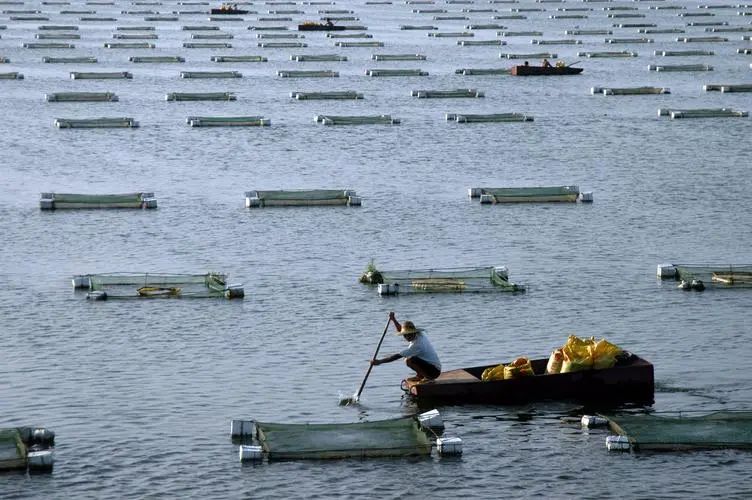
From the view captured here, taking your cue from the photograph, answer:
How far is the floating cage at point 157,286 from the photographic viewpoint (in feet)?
214

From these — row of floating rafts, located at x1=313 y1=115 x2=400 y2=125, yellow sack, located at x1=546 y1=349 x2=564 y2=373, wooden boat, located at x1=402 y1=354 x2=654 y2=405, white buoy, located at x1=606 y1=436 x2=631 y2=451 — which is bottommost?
white buoy, located at x1=606 y1=436 x2=631 y2=451

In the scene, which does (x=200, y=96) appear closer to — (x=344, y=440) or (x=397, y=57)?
(x=397, y=57)

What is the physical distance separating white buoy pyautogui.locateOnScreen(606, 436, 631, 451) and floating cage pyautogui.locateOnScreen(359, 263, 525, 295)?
20.7 meters

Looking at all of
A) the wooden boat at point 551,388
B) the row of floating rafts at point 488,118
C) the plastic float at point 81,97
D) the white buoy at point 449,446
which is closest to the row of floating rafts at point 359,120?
the row of floating rafts at point 488,118

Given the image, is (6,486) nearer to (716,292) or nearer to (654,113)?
(716,292)

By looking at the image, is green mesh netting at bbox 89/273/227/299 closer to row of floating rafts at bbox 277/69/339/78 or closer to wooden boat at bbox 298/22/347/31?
row of floating rafts at bbox 277/69/339/78

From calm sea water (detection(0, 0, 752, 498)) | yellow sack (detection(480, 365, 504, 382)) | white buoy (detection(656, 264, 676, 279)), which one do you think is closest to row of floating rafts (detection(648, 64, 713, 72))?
calm sea water (detection(0, 0, 752, 498))

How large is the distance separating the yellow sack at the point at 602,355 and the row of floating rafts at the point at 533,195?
35.2 metres

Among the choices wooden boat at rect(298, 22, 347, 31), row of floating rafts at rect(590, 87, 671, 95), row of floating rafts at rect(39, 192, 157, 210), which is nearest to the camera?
row of floating rafts at rect(39, 192, 157, 210)

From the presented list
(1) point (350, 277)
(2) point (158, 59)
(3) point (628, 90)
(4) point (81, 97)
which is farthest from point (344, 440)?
(2) point (158, 59)

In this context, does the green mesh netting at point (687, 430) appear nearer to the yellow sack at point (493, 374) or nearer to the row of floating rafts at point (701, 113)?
the yellow sack at point (493, 374)

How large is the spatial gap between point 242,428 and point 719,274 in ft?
92.9

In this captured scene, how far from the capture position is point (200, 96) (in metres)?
132

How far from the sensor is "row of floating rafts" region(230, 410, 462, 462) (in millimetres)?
44938
